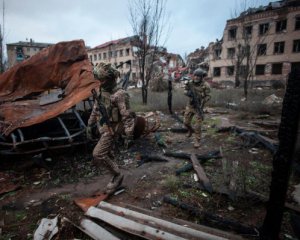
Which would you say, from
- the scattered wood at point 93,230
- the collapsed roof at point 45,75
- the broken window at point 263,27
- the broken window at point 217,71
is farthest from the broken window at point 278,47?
the scattered wood at point 93,230

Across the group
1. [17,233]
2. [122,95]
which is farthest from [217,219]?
[17,233]

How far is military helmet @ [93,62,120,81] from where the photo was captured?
11.0ft

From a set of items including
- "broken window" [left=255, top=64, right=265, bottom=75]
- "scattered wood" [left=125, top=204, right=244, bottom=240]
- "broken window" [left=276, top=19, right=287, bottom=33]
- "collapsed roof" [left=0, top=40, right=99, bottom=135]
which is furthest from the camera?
"broken window" [left=255, top=64, right=265, bottom=75]

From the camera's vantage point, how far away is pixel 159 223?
2.52 meters

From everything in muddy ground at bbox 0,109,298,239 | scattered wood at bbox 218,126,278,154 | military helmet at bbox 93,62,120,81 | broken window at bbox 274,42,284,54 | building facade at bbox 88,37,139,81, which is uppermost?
building facade at bbox 88,37,139,81

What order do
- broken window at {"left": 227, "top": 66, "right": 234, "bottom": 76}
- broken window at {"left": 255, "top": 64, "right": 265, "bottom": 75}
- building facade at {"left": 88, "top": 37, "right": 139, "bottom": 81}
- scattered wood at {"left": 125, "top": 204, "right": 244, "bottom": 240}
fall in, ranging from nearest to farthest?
scattered wood at {"left": 125, "top": 204, "right": 244, "bottom": 240} → broken window at {"left": 255, "top": 64, "right": 265, "bottom": 75} → broken window at {"left": 227, "top": 66, "right": 234, "bottom": 76} → building facade at {"left": 88, "top": 37, "right": 139, "bottom": 81}

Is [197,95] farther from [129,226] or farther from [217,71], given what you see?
[217,71]

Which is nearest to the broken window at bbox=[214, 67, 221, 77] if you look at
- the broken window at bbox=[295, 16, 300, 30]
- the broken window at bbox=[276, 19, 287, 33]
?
the broken window at bbox=[276, 19, 287, 33]

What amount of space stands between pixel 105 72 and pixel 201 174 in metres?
2.22

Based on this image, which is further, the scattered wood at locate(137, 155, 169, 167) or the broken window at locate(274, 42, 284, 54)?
the broken window at locate(274, 42, 284, 54)

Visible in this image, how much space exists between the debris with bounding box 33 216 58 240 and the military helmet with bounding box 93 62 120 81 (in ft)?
6.36

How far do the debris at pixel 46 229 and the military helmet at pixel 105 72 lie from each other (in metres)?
1.94

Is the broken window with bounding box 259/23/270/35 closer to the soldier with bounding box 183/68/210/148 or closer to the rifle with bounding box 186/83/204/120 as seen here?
the soldier with bounding box 183/68/210/148

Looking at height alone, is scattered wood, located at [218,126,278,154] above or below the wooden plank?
above
